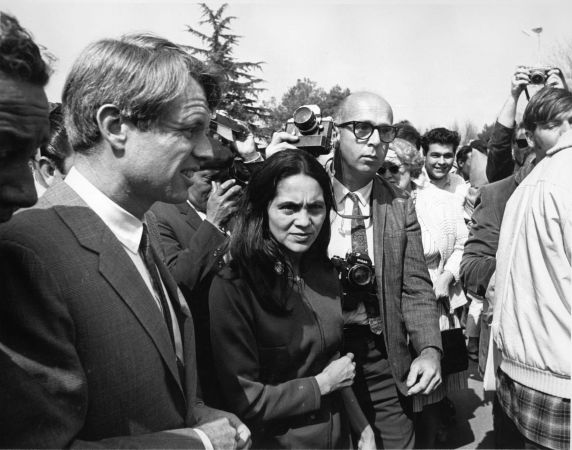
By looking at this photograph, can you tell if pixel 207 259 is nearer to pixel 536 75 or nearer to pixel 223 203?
pixel 223 203

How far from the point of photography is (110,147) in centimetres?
132

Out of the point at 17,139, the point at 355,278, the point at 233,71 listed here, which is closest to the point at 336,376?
the point at 355,278

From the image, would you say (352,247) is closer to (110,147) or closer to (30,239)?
(110,147)

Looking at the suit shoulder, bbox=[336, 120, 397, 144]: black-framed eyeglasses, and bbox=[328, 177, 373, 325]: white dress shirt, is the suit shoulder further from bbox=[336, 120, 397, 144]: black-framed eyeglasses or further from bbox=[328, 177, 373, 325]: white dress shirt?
bbox=[336, 120, 397, 144]: black-framed eyeglasses

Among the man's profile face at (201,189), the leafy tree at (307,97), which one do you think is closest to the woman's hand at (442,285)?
the man's profile face at (201,189)

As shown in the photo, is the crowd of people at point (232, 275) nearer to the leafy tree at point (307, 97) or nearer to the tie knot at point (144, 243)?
the tie knot at point (144, 243)

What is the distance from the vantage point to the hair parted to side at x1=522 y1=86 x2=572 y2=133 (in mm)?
2461

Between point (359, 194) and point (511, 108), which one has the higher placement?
point (511, 108)

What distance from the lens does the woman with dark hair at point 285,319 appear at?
1.83m

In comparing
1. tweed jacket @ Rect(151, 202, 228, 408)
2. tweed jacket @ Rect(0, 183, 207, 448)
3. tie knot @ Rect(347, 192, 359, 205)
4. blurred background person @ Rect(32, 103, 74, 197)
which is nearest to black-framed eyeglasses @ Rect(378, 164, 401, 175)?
tie knot @ Rect(347, 192, 359, 205)

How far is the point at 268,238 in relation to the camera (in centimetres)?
213

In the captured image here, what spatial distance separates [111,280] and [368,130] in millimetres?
1841

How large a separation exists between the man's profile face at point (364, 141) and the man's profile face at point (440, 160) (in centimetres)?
276

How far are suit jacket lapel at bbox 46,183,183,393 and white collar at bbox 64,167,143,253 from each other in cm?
4
